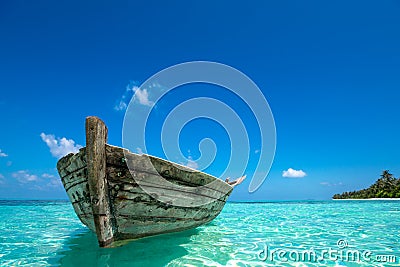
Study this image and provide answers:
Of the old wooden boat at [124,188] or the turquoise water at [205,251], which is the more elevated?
the old wooden boat at [124,188]

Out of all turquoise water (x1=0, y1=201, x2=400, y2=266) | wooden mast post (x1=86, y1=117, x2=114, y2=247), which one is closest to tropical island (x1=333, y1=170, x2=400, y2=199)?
turquoise water (x1=0, y1=201, x2=400, y2=266)

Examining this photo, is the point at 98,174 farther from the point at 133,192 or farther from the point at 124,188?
the point at 133,192

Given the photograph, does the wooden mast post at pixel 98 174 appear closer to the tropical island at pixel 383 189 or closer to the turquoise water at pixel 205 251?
the turquoise water at pixel 205 251

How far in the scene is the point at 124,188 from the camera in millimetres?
3686

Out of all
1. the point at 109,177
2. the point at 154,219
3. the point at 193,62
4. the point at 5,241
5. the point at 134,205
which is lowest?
the point at 5,241

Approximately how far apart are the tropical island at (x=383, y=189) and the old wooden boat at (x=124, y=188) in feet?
183

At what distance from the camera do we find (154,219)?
4328 mm

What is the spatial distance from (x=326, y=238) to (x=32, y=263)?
6.17 meters

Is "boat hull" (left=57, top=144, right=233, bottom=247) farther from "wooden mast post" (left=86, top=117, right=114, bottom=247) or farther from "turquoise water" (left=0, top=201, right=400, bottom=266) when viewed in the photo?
"turquoise water" (left=0, top=201, right=400, bottom=266)

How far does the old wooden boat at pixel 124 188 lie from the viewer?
339 cm

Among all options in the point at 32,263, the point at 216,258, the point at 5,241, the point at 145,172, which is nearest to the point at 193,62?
the point at 145,172

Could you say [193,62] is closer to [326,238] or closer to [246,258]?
[246,258]

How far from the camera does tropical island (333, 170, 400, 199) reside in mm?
47312

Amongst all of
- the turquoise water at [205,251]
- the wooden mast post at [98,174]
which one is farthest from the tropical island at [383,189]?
the wooden mast post at [98,174]
